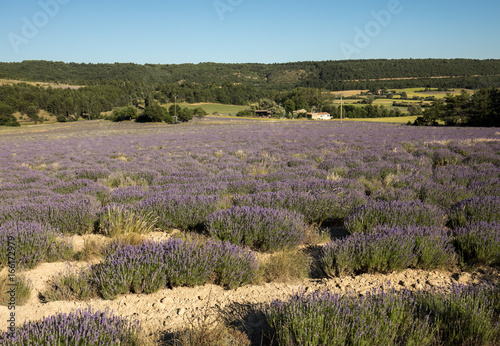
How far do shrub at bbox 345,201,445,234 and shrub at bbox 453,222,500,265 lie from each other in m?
0.61

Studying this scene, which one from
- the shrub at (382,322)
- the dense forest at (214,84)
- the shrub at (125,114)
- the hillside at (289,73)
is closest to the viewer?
the shrub at (382,322)

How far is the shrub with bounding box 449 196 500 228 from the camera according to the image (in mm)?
4254

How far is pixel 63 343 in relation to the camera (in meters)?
1.78

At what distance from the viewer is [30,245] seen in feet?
11.6

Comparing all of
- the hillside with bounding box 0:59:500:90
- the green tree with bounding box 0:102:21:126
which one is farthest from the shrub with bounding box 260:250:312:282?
the hillside with bounding box 0:59:500:90

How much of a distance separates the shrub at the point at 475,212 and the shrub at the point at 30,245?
18.1 feet

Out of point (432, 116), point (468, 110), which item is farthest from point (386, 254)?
point (468, 110)

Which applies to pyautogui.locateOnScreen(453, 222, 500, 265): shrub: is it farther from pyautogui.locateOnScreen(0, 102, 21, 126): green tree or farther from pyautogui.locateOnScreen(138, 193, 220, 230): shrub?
pyautogui.locateOnScreen(0, 102, 21, 126): green tree

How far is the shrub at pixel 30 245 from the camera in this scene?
3.40m

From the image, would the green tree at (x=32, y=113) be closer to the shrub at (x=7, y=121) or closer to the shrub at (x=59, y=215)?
the shrub at (x=7, y=121)

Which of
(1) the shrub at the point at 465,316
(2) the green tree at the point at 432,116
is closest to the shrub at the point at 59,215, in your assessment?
(1) the shrub at the point at 465,316

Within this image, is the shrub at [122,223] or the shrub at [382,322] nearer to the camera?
the shrub at [382,322]

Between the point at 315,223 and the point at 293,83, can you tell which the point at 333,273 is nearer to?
the point at 315,223

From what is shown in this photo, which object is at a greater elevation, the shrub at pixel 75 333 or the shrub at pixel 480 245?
the shrub at pixel 75 333
